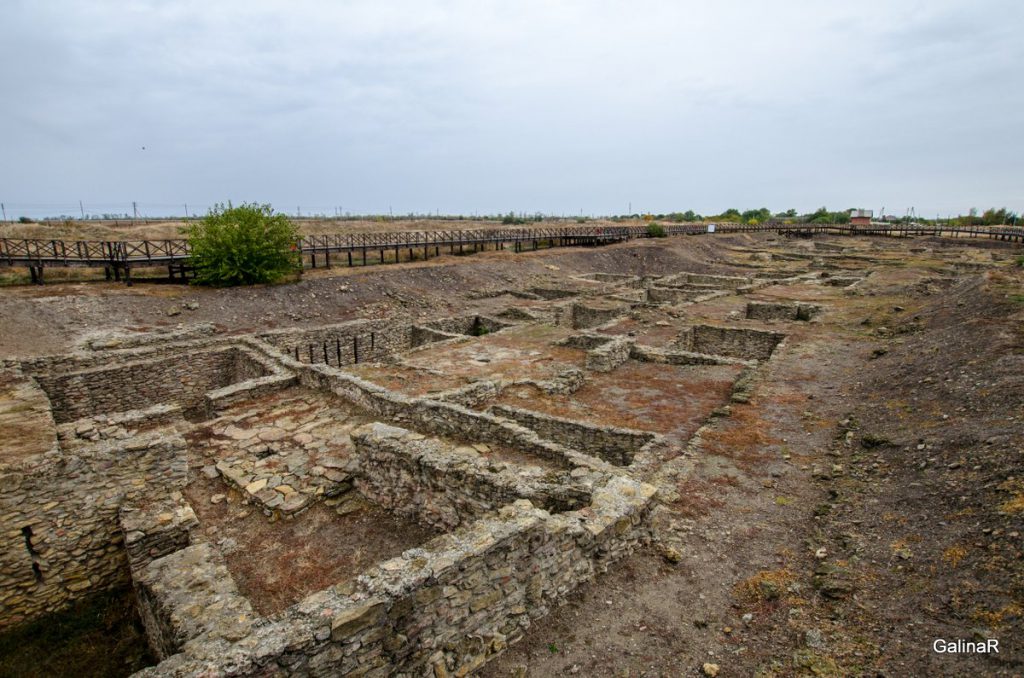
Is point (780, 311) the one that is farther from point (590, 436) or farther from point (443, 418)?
point (443, 418)

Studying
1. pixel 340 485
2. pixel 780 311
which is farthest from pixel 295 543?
pixel 780 311

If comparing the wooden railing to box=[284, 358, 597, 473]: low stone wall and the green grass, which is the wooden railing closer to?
box=[284, 358, 597, 473]: low stone wall

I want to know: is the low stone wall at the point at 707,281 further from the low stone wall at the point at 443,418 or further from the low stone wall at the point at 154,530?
the low stone wall at the point at 154,530

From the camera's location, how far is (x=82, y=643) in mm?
6277

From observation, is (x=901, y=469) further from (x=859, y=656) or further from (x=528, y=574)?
(x=528, y=574)

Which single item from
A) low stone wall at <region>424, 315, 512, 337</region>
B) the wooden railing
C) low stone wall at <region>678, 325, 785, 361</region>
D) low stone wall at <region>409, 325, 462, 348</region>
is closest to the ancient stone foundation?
low stone wall at <region>678, 325, 785, 361</region>

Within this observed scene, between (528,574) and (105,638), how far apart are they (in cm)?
556

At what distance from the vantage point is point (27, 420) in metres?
8.83

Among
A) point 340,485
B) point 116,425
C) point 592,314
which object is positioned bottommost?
point 340,485

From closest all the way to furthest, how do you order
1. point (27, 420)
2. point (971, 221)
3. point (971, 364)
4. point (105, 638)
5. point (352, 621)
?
point (352, 621) < point (105, 638) < point (27, 420) < point (971, 364) < point (971, 221)

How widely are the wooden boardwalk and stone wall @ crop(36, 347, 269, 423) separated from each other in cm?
1315

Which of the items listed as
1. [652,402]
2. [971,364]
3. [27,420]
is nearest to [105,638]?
[27,420]

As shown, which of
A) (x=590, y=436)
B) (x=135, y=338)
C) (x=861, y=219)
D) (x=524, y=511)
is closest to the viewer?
(x=524, y=511)

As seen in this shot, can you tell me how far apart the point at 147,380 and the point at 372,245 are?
75.1 ft
